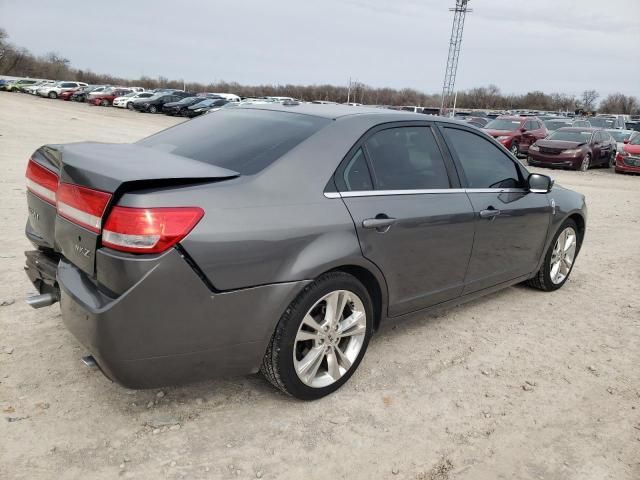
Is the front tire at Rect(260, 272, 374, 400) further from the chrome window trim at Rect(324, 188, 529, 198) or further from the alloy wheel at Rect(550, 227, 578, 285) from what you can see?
the alloy wheel at Rect(550, 227, 578, 285)

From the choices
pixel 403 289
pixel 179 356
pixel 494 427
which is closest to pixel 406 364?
pixel 403 289

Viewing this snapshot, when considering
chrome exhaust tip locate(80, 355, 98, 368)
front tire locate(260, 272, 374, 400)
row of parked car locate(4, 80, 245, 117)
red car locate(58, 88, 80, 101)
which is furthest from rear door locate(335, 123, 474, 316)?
red car locate(58, 88, 80, 101)

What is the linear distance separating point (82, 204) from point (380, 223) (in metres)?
1.55

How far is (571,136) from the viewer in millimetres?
18266

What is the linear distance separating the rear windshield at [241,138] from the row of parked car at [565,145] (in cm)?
1450

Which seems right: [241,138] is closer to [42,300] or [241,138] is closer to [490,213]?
[42,300]

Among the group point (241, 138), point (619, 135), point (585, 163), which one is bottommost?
point (585, 163)

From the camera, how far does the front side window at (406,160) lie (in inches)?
125

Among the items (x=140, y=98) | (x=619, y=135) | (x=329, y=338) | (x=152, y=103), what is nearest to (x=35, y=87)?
(x=140, y=98)

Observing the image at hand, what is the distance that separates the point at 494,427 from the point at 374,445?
705mm

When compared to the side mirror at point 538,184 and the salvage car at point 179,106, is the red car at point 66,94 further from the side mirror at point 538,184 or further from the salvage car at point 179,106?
the side mirror at point 538,184

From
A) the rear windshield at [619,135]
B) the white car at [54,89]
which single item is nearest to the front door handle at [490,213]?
the rear windshield at [619,135]

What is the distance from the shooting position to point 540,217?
4.46 metres

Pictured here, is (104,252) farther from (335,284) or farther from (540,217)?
(540,217)
